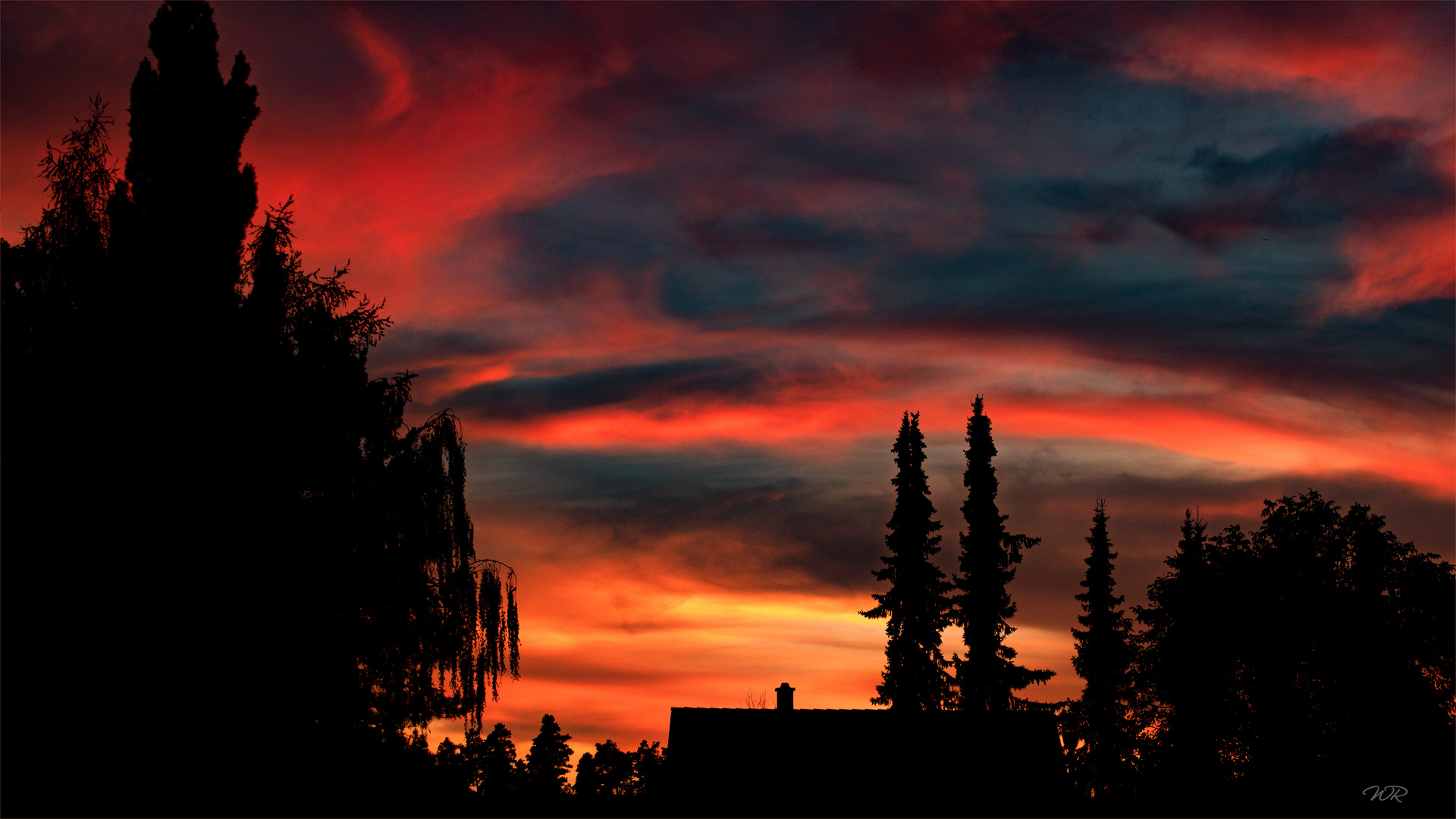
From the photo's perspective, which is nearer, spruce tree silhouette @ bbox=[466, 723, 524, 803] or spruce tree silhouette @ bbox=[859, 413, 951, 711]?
spruce tree silhouette @ bbox=[859, 413, 951, 711]

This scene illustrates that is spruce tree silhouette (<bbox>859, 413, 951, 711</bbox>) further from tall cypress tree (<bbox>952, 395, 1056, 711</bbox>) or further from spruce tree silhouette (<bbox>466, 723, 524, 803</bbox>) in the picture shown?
spruce tree silhouette (<bbox>466, 723, 524, 803</bbox>)

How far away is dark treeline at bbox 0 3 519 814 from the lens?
17.2 m

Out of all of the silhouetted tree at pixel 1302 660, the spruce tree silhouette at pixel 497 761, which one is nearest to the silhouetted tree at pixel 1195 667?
the silhouetted tree at pixel 1302 660

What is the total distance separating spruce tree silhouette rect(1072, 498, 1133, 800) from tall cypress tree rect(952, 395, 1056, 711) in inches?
255

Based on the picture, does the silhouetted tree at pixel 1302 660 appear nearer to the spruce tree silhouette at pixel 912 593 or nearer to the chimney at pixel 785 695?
the spruce tree silhouette at pixel 912 593

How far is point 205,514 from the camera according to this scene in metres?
18.9

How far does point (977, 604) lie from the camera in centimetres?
5578

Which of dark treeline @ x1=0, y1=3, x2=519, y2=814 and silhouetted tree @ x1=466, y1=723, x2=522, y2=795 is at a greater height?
dark treeline @ x1=0, y1=3, x2=519, y2=814

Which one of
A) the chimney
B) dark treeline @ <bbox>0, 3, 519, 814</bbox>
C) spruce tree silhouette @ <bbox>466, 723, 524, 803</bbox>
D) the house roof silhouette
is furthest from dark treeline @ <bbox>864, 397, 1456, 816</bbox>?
dark treeline @ <bbox>0, 3, 519, 814</bbox>

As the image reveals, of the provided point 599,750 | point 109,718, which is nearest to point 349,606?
point 109,718

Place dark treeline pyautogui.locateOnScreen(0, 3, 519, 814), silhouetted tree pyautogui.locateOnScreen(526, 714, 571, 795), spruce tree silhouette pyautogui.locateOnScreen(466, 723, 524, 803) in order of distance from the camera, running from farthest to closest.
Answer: silhouetted tree pyautogui.locateOnScreen(526, 714, 571, 795)
spruce tree silhouette pyautogui.locateOnScreen(466, 723, 524, 803)
dark treeline pyautogui.locateOnScreen(0, 3, 519, 814)

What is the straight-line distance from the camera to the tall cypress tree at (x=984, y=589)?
54.6 metres

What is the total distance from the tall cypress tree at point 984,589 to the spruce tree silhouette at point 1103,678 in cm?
648

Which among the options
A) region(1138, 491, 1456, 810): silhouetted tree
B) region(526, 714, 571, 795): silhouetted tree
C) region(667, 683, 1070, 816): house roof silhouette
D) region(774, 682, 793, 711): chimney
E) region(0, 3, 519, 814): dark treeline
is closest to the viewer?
region(0, 3, 519, 814): dark treeline
